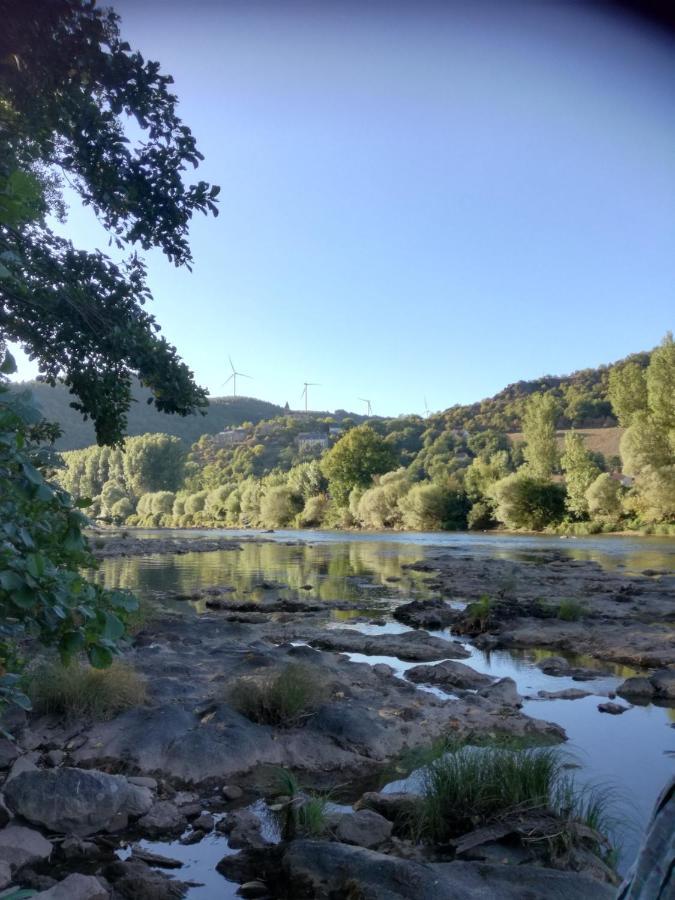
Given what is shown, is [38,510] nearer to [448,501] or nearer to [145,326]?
[145,326]

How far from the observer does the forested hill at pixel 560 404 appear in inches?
4702

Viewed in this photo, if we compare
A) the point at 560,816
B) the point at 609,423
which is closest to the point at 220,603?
the point at 560,816

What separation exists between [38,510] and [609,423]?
123m

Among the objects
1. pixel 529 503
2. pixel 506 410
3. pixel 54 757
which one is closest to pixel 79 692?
pixel 54 757

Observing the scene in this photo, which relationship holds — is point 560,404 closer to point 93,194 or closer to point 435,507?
point 435,507

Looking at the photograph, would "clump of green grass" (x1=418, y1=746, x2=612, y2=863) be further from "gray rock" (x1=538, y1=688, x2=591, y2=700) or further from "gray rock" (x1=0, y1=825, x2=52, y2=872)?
"gray rock" (x1=538, y1=688, x2=591, y2=700)

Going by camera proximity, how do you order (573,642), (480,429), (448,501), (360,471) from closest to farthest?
(573,642) → (448,501) → (360,471) → (480,429)

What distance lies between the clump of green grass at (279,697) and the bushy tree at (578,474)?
59.8m

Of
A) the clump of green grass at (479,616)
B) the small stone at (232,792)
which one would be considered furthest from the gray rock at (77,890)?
the clump of green grass at (479,616)

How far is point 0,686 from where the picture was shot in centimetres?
239

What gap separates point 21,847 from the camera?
4930mm

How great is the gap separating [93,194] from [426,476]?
99.0m

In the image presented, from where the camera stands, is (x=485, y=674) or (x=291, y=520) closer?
(x=485, y=674)

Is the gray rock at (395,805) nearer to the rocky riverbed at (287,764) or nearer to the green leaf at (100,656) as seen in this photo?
the rocky riverbed at (287,764)
